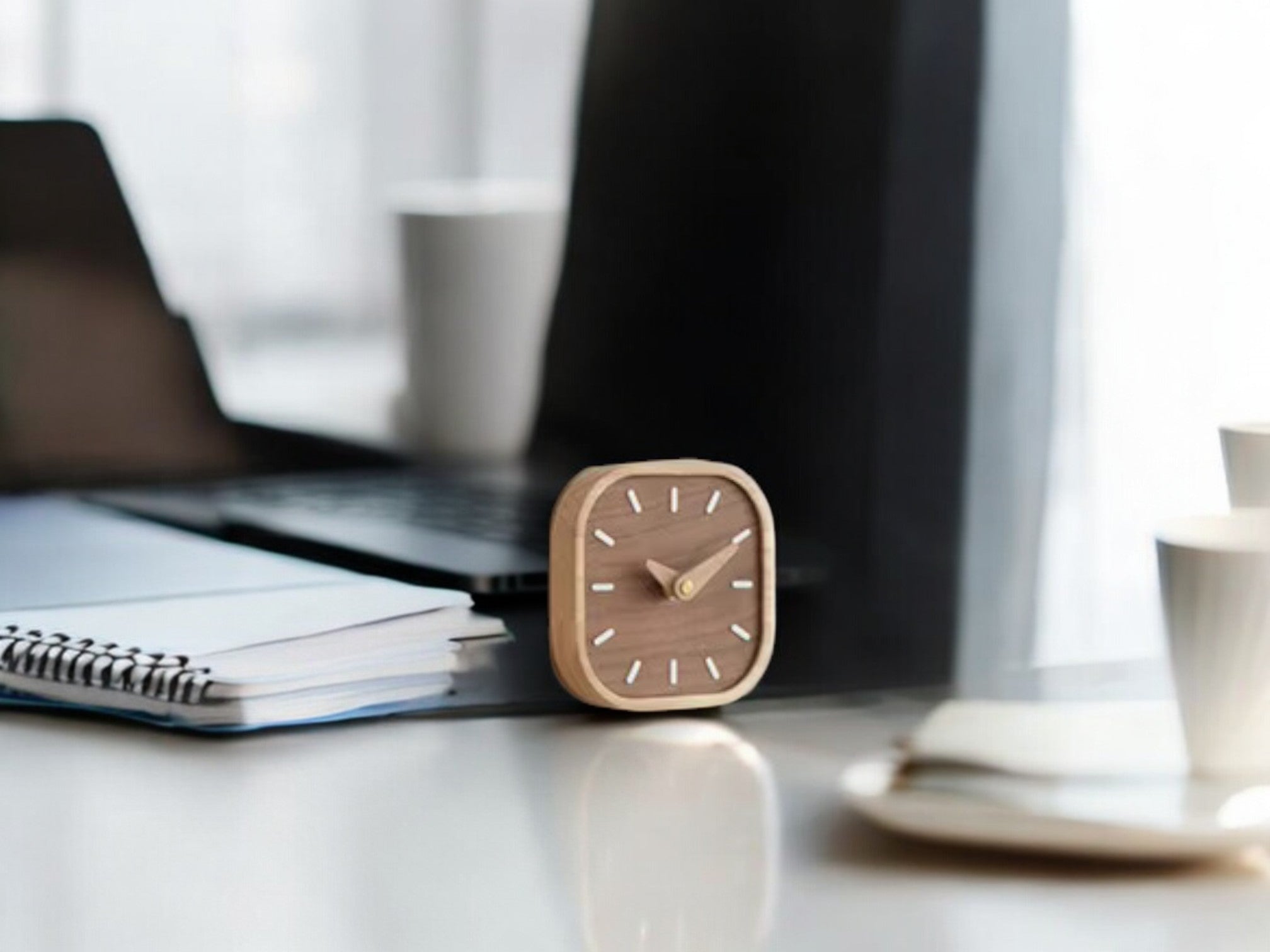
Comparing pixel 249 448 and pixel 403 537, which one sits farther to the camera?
pixel 249 448

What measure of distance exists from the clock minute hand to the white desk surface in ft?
0.24

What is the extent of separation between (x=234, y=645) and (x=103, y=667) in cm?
7

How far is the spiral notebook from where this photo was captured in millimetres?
1155

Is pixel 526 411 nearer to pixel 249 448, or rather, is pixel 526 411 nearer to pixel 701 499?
pixel 249 448

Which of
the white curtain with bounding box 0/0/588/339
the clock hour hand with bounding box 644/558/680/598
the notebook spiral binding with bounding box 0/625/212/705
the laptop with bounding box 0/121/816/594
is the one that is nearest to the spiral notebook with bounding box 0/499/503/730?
the notebook spiral binding with bounding box 0/625/212/705

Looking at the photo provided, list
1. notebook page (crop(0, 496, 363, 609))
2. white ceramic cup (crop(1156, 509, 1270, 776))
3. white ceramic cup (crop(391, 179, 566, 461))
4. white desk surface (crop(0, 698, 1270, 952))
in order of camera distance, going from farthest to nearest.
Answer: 1. white ceramic cup (crop(391, 179, 566, 461))
2. notebook page (crop(0, 496, 363, 609))
3. white ceramic cup (crop(1156, 509, 1270, 776))
4. white desk surface (crop(0, 698, 1270, 952))

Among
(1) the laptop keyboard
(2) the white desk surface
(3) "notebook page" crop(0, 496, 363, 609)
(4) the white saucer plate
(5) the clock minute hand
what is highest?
(5) the clock minute hand

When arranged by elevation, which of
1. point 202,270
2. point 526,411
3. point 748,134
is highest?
point 748,134

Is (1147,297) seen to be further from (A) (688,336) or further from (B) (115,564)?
(B) (115,564)

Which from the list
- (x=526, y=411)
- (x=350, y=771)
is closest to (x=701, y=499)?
(x=350, y=771)

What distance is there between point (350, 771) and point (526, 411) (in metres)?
0.61

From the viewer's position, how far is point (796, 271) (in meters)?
1.62

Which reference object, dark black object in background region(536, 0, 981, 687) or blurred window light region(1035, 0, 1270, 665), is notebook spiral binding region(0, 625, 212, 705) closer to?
dark black object in background region(536, 0, 981, 687)

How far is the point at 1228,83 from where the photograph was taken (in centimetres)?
143
